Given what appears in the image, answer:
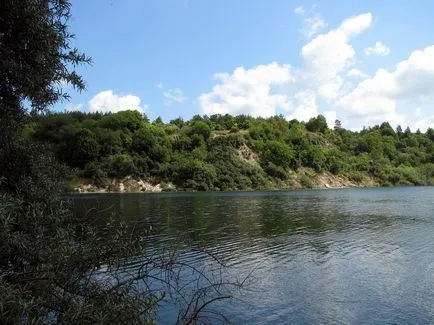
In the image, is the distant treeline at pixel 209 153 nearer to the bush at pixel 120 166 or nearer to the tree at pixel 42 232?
the bush at pixel 120 166

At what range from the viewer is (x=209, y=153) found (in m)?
150

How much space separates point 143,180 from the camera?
125 m

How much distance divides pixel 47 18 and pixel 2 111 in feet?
6.04

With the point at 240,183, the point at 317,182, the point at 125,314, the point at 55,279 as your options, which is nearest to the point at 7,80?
the point at 55,279

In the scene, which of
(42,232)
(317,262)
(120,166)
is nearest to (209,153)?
(120,166)

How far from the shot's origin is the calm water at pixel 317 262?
1739 cm

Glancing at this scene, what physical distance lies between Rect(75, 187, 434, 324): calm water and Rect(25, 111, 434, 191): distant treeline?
67876 mm

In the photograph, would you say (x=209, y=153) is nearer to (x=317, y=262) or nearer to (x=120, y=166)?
(x=120, y=166)

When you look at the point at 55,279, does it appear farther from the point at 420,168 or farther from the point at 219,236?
the point at 420,168

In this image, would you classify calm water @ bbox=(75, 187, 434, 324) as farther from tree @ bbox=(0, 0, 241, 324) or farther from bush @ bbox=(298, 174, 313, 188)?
bush @ bbox=(298, 174, 313, 188)

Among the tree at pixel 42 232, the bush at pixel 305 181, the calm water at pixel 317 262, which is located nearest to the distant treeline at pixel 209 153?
the bush at pixel 305 181

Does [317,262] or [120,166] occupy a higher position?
[120,166]

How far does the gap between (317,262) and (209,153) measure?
406 ft

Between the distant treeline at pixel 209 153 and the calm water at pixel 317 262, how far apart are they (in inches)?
2672
